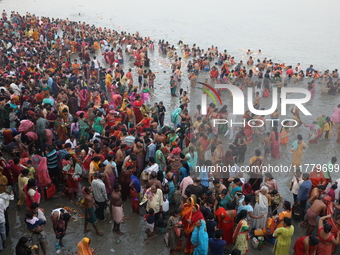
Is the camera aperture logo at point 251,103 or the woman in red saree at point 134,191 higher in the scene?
the camera aperture logo at point 251,103

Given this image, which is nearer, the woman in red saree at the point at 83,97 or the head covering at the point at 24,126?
the head covering at the point at 24,126

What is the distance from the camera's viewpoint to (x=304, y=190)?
6.89m

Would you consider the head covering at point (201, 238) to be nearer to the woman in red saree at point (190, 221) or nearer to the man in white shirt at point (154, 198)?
the woman in red saree at point (190, 221)

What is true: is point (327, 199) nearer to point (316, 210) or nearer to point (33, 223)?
point (316, 210)

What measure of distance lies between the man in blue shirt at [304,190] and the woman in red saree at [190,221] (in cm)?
247

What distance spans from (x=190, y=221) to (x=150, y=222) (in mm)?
877

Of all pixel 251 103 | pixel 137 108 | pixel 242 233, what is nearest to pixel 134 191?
pixel 242 233

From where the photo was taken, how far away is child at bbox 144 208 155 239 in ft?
20.0

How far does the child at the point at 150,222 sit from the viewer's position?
610 cm

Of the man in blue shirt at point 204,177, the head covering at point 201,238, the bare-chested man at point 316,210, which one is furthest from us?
the man in blue shirt at point 204,177

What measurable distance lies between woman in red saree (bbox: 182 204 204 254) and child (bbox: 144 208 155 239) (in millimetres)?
591

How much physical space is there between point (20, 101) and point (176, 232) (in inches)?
288

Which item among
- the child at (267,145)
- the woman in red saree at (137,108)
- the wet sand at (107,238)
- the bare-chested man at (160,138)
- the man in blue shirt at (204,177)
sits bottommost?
the wet sand at (107,238)

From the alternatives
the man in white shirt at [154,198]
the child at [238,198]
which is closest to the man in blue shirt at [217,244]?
the child at [238,198]
